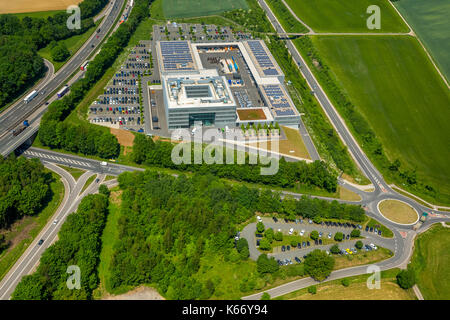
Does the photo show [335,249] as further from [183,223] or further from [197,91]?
[197,91]

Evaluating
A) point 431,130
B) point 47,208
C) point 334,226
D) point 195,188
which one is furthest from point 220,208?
point 431,130

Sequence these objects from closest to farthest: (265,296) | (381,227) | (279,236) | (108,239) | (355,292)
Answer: (265,296) < (355,292) < (108,239) < (279,236) < (381,227)

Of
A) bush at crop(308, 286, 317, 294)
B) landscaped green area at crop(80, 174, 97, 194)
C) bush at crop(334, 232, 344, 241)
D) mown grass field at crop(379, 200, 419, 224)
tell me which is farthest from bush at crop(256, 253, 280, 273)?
landscaped green area at crop(80, 174, 97, 194)

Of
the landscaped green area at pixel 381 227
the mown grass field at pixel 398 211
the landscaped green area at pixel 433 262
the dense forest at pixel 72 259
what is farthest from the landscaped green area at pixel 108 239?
the mown grass field at pixel 398 211

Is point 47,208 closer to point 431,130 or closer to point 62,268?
point 62,268

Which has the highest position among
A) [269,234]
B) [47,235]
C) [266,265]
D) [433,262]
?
[47,235]

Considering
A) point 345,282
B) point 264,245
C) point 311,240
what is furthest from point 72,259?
point 345,282

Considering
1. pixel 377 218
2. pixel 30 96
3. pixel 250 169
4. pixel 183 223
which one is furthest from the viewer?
pixel 30 96

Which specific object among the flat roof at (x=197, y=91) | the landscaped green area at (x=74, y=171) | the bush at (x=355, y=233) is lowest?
the bush at (x=355, y=233)

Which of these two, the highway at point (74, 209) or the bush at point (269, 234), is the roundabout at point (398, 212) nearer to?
the highway at point (74, 209)
